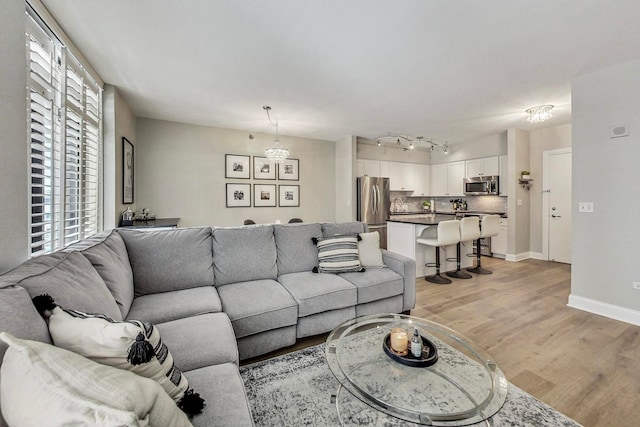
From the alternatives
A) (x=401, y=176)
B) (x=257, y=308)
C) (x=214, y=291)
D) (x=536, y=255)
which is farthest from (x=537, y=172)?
(x=214, y=291)

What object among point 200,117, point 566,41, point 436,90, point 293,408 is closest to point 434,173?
point 436,90

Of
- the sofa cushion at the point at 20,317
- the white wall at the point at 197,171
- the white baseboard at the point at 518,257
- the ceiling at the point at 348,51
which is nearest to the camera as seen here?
the sofa cushion at the point at 20,317

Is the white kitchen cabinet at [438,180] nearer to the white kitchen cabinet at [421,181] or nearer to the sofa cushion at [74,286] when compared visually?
the white kitchen cabinet at [421,181]

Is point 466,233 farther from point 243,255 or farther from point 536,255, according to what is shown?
point 243,255

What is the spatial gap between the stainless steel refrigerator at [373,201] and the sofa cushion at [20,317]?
17.1ft

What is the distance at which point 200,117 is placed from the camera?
4344 millimetres

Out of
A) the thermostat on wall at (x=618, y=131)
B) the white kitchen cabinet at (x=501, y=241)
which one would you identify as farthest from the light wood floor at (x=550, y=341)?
the thermostat on wall at (x=618, y=131)

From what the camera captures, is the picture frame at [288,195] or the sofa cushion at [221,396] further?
the picture frame at [288,195]

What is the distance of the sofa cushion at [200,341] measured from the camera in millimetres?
1292

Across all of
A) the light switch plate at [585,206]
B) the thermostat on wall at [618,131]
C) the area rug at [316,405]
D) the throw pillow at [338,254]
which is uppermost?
the thermostat on wall at [618,131]

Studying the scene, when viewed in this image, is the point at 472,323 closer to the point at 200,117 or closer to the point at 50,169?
the point at 50,169

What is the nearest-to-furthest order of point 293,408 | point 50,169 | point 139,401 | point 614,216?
point 139,401 < point 293,408 < point 50,169 < point 614,216

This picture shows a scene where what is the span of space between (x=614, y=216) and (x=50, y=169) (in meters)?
5.24

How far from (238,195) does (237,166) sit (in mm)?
562
